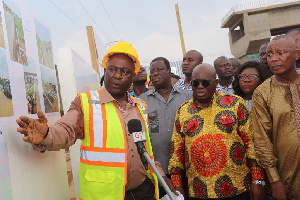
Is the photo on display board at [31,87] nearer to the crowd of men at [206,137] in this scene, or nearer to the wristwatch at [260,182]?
the crowd of men at [206,137]

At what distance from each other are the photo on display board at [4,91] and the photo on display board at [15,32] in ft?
0.43

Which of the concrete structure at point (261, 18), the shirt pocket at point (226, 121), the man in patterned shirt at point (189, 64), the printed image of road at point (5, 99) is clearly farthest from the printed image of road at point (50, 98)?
the concrete structure at point (261, 18)

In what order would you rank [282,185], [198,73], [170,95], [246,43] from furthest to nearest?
[246,43], [170,95], [198,73], [282,185]

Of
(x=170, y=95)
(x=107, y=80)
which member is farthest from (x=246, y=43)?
(x=107, y=80)

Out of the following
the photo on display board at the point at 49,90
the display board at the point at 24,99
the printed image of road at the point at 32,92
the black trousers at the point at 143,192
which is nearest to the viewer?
the display board at the point at 24,99

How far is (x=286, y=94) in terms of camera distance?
266 centimetres

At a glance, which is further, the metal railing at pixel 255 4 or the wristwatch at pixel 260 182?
the metal railing at pixel 255 4

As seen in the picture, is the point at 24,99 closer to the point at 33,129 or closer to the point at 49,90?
the point at 33,129

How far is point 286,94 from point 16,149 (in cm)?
227

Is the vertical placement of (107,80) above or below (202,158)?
above

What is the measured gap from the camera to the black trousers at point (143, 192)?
2438 millimetres

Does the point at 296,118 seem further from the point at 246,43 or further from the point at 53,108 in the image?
the point at 246,43

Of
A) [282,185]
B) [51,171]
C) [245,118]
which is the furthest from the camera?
[245,118]

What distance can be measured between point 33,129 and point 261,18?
1975cm
